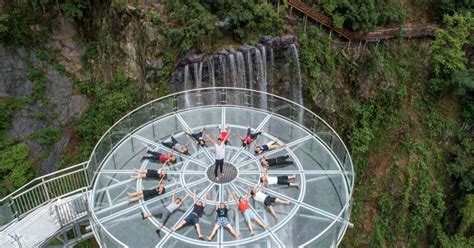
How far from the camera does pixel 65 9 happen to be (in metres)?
22.0

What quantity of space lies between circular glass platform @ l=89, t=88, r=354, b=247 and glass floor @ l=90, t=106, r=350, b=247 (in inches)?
1.1

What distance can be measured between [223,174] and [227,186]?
522 mm

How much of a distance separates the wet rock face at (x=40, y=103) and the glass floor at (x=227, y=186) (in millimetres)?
8481

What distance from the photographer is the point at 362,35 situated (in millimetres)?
24969

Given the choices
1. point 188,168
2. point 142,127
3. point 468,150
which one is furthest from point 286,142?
point 468,150

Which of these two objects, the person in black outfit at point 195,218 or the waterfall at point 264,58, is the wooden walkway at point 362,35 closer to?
the waterfall at point 264,58

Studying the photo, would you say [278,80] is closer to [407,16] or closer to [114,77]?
[114,77]

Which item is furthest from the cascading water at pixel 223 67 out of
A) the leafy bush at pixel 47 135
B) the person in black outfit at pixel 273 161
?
the leafy bush at pixel 47 135

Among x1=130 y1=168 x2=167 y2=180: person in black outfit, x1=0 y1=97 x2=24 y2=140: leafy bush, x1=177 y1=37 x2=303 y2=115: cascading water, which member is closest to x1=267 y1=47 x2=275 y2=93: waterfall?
x1=177 y1=37 x2=303 y2=115: cascading water

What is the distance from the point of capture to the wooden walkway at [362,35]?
952 inches

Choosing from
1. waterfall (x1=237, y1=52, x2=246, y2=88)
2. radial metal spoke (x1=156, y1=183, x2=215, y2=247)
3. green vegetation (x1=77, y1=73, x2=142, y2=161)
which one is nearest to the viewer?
radial metal spoke (x1=156, y1=183, x2=215, y2=247)

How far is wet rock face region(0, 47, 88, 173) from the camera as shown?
21250mm

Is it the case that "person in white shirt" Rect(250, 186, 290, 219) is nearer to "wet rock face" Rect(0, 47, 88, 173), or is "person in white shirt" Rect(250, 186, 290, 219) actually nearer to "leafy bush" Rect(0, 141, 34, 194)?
"leafy bush" Rect(0, 141, 34, 194)

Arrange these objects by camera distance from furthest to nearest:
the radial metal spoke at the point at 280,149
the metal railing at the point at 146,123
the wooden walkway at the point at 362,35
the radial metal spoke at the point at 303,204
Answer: the wooden walkway at the point at 362,35
the radial metal spoke at the point at 280,149
the metal railing at the point at 146,123
the radial metal spoke at the point at 303,204
